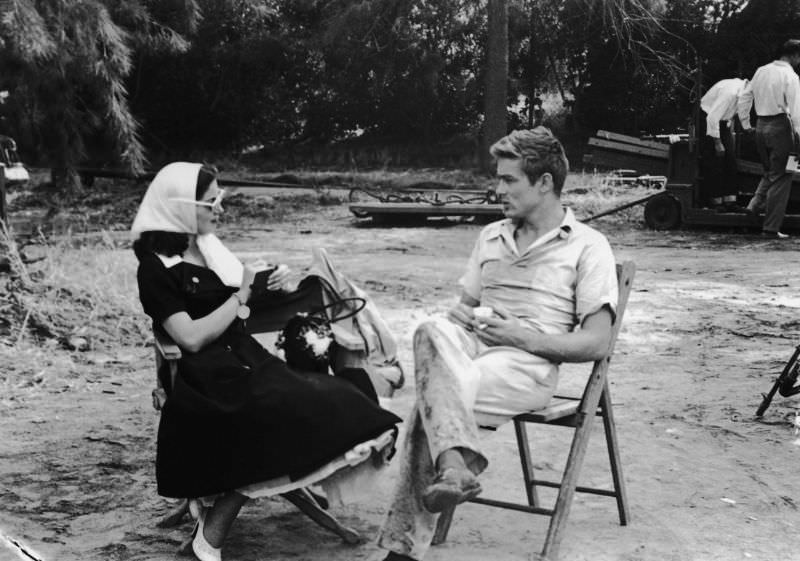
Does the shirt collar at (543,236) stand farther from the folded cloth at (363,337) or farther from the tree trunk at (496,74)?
the tree trunk at (496,74)

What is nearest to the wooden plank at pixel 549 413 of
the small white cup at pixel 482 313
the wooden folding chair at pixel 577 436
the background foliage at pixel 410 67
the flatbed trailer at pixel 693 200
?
the wooden folding chair at pixel 577 436

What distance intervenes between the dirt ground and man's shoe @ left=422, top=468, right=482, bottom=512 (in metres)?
0.66

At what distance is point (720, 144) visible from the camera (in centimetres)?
1290

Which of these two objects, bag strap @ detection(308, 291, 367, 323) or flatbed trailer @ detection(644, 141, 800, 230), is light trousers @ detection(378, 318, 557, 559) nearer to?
bag strap @ detection(308, 291, 367, 323)

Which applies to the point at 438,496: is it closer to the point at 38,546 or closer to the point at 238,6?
the point at 38,546

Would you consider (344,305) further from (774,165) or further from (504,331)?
(774,165)

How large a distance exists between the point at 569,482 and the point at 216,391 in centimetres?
122

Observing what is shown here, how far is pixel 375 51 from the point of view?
20.5m

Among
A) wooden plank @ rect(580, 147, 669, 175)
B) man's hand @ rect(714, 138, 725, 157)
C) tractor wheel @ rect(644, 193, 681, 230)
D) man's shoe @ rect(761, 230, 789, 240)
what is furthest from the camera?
wooden plank @ rect(580, 147, 669, 175)

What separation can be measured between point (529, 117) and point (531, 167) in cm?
1772

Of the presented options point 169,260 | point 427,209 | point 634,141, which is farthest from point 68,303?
point 634,141

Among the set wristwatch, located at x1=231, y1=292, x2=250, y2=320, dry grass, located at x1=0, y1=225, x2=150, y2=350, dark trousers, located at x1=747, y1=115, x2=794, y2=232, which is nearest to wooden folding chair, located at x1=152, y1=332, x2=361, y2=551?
wristwatch, located at x1=231, y1=292, x2=250, y2=320

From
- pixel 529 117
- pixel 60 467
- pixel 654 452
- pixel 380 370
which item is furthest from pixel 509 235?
pixel 529 117

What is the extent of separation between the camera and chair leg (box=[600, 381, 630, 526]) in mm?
4090
